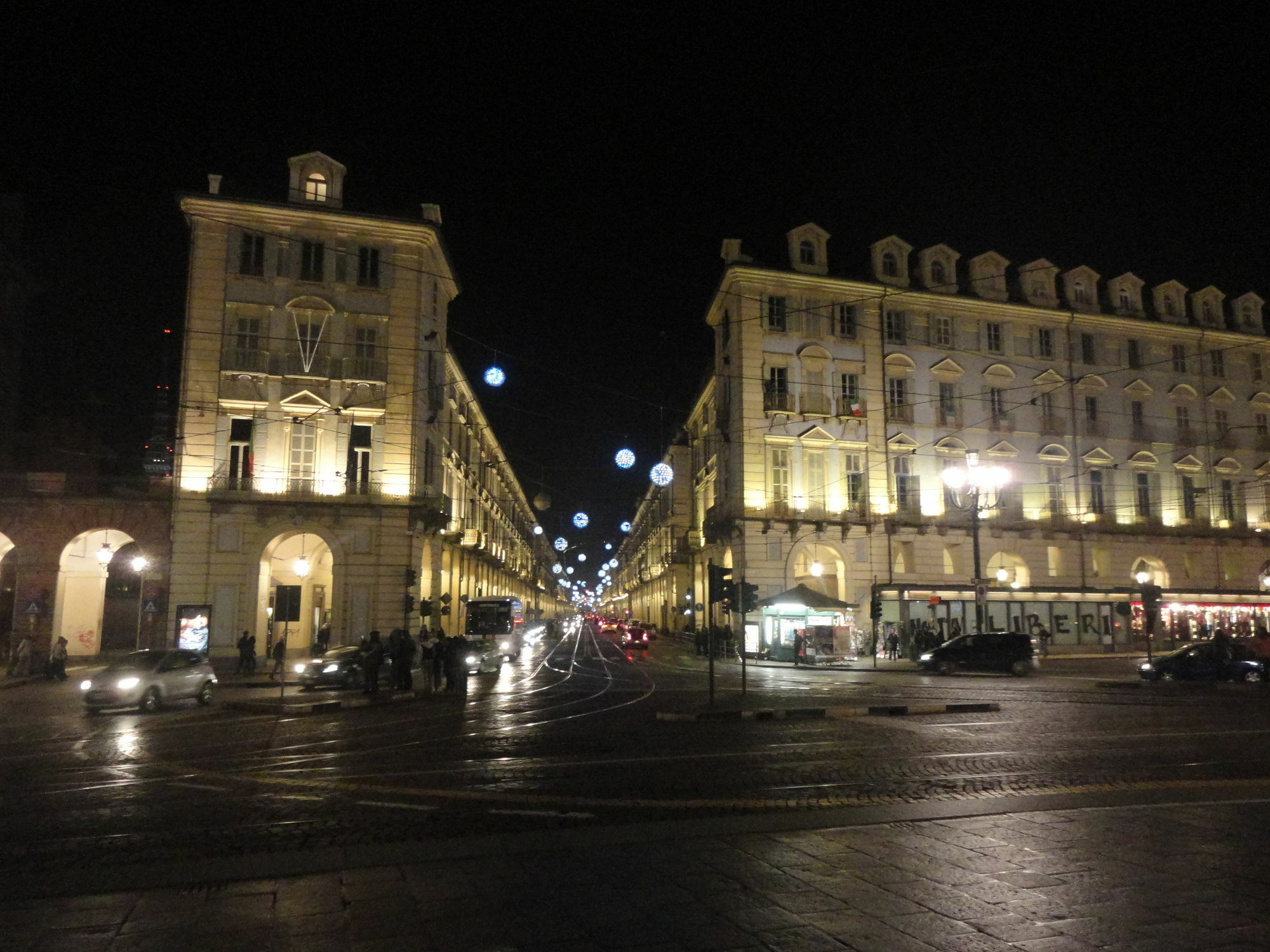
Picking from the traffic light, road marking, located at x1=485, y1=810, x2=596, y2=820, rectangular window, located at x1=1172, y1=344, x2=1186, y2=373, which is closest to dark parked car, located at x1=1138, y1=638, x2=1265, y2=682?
the traffic light

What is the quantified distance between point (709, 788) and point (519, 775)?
8.20 ft

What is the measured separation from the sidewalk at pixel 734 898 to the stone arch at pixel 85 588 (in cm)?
3291

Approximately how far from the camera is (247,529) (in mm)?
34000

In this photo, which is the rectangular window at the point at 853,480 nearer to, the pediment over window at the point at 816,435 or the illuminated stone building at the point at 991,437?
the illuminated stone building at the point at 991,437

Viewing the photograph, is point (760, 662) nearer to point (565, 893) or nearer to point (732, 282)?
point (732, 282)

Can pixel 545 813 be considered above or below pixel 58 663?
above

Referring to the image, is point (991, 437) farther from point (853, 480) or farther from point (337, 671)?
point (337, 671)

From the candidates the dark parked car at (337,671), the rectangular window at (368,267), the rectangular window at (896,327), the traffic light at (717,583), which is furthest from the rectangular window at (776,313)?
the dark parked car at (337,671)

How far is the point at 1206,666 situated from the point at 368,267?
33.2 meters

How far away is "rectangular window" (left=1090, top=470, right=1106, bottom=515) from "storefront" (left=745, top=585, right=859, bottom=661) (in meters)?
15.0

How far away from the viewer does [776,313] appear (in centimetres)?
4175

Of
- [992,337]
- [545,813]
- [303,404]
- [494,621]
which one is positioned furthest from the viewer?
[494,621]

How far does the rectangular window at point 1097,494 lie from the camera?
4484 cm

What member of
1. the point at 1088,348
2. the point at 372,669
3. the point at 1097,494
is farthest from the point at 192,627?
the point at 1088,348
